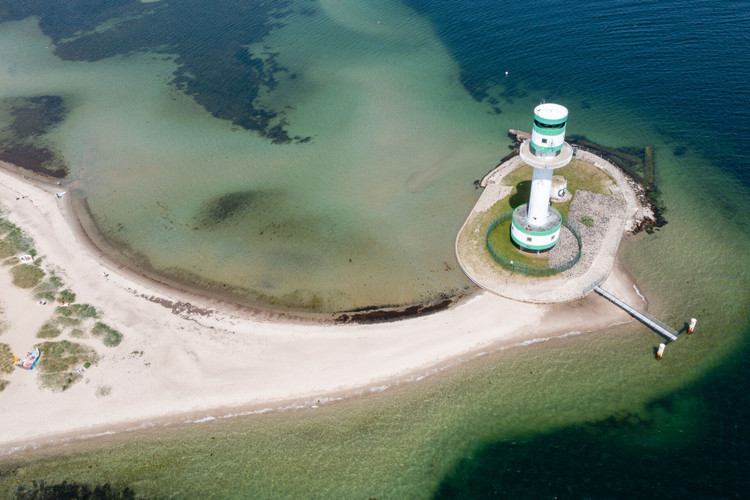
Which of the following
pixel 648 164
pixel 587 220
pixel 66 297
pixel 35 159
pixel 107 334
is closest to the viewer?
pixel 107 334

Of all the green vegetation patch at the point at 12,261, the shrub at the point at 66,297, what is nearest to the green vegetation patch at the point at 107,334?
the shrub at the point at 66,297

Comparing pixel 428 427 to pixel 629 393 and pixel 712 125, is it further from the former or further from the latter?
pixel 712 125

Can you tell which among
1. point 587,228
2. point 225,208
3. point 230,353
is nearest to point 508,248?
point 587,228

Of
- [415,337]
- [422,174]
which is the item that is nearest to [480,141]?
[422,174]

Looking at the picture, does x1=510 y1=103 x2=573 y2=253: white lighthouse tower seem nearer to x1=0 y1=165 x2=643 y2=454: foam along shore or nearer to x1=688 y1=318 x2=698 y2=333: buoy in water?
x1=0 y1=165 x2=643 y2=454: foam along shore

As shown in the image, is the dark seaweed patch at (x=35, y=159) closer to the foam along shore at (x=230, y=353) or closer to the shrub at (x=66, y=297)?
the shrub at (x=66, y=297)

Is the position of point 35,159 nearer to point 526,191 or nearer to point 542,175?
point 526,191
